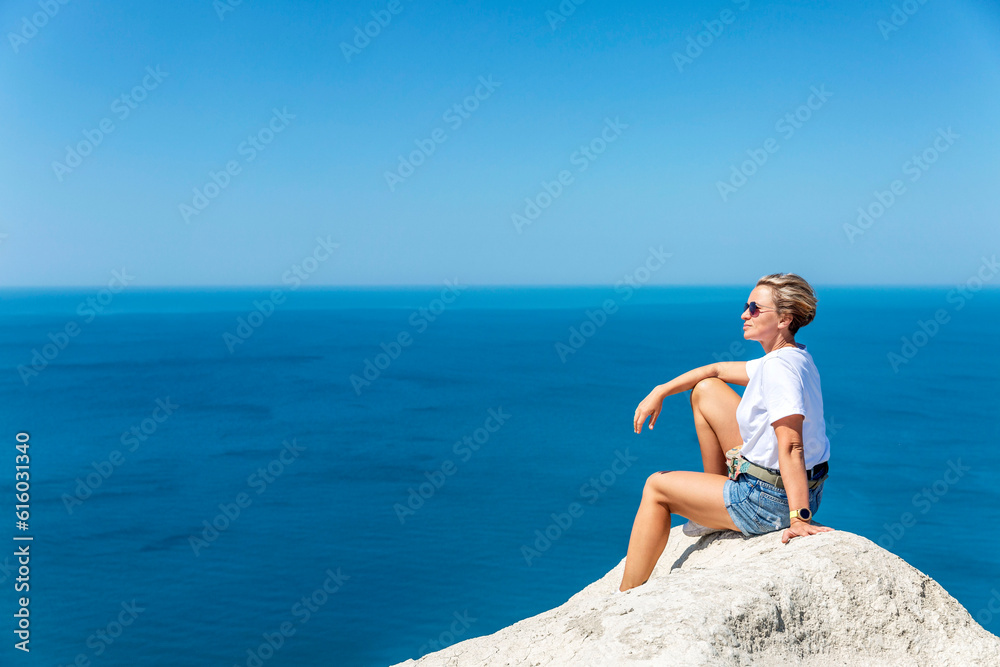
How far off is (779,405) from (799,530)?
27.0 inches

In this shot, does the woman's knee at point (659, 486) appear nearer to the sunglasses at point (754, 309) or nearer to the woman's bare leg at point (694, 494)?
the woman's bare leg at point (694, 494)

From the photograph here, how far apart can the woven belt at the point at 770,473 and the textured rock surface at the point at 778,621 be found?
312mm

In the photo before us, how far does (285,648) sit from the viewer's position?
25.0 meters

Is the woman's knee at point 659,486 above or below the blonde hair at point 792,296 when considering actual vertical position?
below

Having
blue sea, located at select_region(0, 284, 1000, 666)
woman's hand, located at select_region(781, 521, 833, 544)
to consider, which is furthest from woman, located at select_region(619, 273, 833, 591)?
blue sea, located at select_region(0, 284, 1000, 666)

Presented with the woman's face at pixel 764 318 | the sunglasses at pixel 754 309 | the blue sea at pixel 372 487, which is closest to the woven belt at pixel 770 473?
the woman's face at pixel 764 318

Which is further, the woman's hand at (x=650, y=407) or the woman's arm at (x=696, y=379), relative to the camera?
the woman's hand at (x=650, y=407)

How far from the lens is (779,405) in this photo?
148 inches

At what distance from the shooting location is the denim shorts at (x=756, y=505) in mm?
3996

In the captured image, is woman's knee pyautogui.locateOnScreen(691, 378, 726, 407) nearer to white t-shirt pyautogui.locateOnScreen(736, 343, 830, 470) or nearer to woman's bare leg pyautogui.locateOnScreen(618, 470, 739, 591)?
white t-shirt pyautogui.locateOnScreen(736, 343, 830, 470)

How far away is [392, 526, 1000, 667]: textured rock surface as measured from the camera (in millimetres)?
3182

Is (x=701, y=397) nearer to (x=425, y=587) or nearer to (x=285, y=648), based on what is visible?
(x=285, y=648)

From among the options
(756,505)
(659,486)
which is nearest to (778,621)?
(756,505)

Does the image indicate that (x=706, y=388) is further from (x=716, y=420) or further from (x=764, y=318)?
(x=764, y=318)
